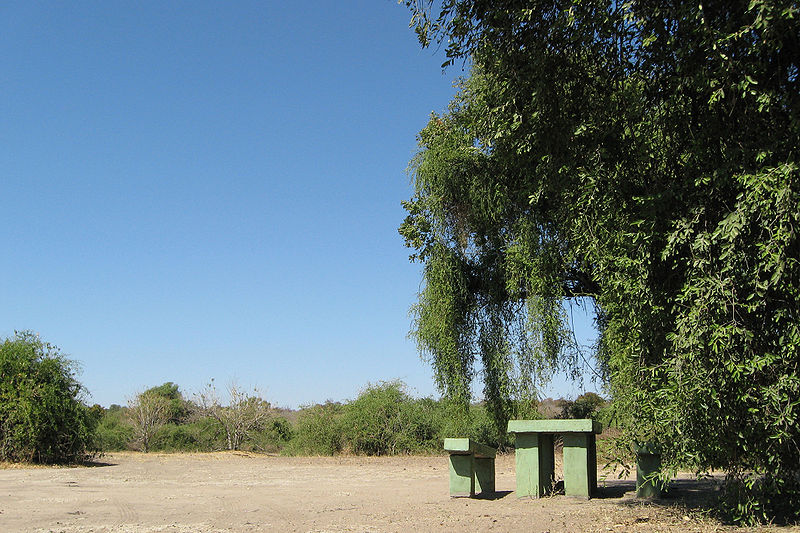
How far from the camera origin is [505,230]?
12031 mm

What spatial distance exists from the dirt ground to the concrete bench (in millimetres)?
204

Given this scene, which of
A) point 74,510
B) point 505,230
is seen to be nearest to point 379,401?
point 505,230

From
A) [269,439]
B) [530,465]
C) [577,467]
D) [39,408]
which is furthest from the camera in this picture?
[269,439]

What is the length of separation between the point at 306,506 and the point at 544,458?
3185 mm

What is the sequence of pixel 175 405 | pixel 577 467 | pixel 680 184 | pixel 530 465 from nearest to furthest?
pixel 680 184, pixel 577 467, pixel 530 465, pixel 175 405

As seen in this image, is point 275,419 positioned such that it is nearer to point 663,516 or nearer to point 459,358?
point 459,358

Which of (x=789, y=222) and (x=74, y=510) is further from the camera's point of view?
(x=74, y=510)

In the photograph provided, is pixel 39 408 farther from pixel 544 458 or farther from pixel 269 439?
pixel 544 458

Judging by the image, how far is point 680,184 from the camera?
23.0 feet

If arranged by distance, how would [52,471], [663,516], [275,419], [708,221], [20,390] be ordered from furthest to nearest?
[275,419]
[20,390]
[52,471]
[663,516]
[708,221]

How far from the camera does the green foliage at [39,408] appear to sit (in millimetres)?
16391

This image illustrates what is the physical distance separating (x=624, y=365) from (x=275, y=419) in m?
20.9

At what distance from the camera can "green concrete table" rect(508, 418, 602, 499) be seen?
8594 mm

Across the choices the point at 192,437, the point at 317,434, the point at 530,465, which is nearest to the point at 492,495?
the point at 530,465
